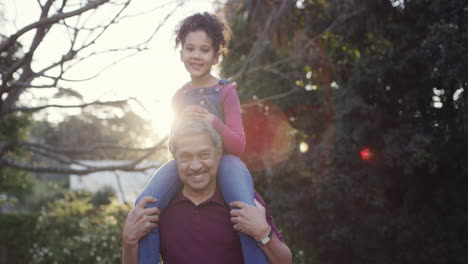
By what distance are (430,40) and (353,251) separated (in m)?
4.36

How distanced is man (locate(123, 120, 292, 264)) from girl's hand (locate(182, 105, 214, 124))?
0.04 metres

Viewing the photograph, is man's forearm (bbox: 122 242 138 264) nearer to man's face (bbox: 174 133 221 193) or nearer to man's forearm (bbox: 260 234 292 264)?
man's face (bbox: 174 133 221 193)

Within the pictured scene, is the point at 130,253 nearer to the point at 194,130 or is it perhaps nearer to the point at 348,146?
the point at 194,130

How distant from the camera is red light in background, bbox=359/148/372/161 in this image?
784 cm

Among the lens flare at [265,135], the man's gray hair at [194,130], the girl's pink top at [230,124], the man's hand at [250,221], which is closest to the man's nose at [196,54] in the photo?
the girl's pink top at [230,124]

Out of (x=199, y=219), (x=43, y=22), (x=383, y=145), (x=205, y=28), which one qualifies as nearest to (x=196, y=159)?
(x=199, y=219)

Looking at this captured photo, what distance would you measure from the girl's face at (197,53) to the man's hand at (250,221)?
90 centimetres

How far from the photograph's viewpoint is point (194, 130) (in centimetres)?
222

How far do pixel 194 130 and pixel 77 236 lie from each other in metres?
8.35

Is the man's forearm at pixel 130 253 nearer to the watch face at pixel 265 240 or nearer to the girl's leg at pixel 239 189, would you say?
the girl's leg at pixel 239 189

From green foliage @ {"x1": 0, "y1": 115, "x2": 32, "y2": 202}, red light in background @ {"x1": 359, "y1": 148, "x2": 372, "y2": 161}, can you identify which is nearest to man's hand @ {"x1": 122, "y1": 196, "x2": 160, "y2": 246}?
red light in background @ {"x1": 359, "y1": 148, "x2": 372, "y2": 161}

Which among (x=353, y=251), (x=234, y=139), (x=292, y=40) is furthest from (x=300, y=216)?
(x=234, y=139)

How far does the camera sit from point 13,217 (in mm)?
9391

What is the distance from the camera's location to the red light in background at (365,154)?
784 centimetres
